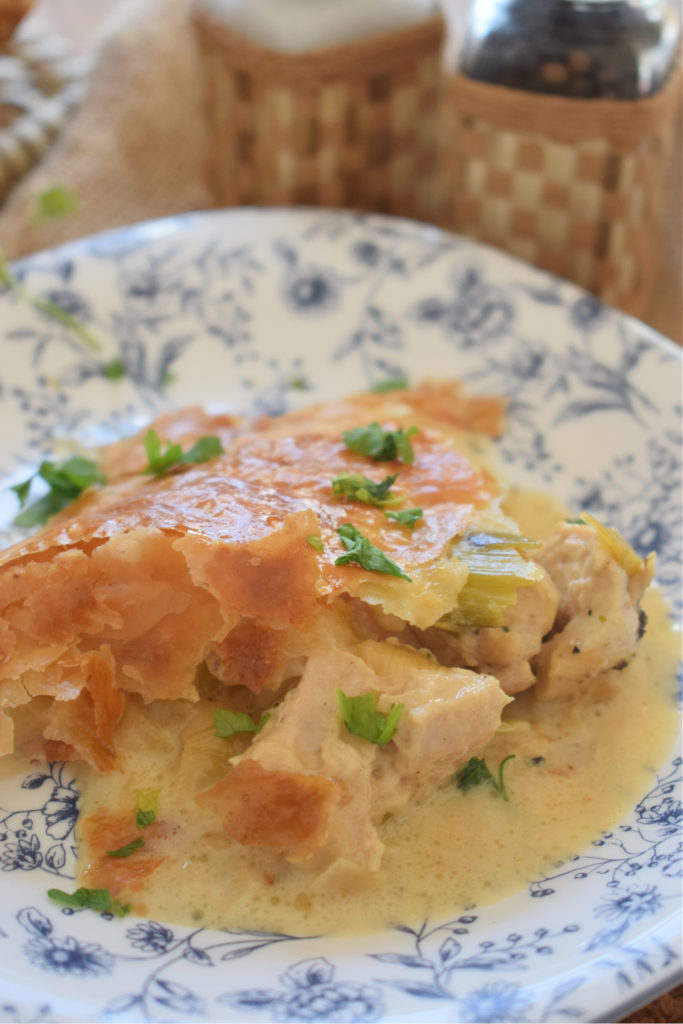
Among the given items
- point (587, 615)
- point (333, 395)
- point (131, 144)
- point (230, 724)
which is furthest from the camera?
point (131, 144)

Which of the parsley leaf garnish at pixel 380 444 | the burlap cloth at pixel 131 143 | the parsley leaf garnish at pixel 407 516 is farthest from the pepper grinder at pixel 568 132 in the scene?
the parsley leaf garnish at pixel 407 516

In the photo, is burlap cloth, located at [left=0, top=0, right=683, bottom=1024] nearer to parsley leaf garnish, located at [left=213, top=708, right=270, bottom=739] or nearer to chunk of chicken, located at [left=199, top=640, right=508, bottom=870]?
parsley leaf garnish, located at [left=213, top=708, right=270, bottom=739]

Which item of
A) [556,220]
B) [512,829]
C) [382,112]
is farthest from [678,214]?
[512,829]

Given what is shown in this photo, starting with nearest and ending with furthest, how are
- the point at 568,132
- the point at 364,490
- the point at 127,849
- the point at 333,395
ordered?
1. the point at 127,849
2. the point at 364,490
3. the point at 568,132
4. the point at 333,395

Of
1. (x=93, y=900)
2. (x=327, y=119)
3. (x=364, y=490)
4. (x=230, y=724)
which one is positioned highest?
(x=327, y=119)

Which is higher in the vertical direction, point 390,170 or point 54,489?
point 390,170

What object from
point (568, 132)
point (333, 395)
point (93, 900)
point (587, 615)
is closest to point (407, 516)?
point (587, 615)

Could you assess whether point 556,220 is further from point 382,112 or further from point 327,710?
point 327,710

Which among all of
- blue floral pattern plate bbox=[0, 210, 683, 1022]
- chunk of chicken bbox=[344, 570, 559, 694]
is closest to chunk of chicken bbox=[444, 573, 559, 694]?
chunk of chicken bbox=[344, 570, 559, 694]

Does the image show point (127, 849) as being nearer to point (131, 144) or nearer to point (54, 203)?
point (54, 203)

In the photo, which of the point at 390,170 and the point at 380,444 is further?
the point at 390,170
